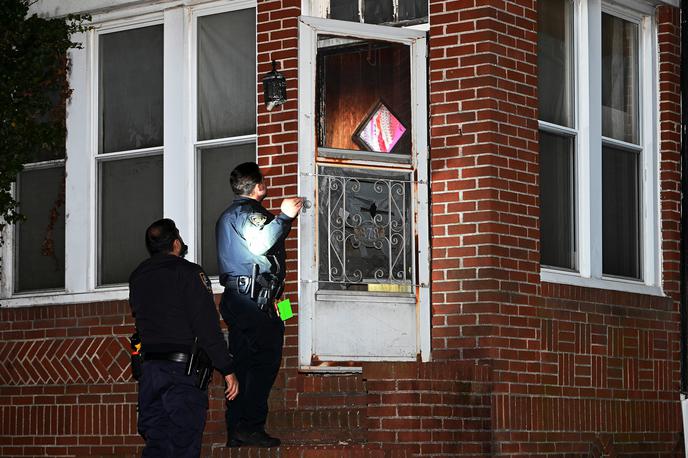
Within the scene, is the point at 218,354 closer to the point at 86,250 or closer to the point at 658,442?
the point at 86,250

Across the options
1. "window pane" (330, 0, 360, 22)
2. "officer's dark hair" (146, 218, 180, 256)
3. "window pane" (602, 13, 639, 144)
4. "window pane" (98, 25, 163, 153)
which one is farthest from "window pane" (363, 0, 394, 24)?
"officer's dark hair" (146, 218, 180, 256)

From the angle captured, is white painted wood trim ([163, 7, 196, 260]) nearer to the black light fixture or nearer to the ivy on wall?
the ivy on wall

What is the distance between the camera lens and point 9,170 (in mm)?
12352

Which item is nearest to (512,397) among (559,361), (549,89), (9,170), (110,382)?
(559,361)

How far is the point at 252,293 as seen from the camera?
1043 cm

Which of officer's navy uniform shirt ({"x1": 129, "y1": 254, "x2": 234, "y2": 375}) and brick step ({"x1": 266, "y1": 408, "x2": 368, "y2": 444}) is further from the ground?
officer's navy uniform shirt ({"x1": 129, "y1": 254, "x2": 234, "y2": 375})

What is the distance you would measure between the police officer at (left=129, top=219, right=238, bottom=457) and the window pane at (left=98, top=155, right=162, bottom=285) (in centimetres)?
336

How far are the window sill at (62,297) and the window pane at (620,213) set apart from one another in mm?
3783

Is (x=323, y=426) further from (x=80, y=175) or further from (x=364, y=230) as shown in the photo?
(x=80, y=175)

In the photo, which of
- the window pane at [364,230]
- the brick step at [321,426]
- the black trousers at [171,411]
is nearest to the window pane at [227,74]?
the window pane at [364,230]

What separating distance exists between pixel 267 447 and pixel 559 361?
8.30ft

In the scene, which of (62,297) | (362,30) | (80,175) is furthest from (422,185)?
(62,297)

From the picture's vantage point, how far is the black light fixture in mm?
11570

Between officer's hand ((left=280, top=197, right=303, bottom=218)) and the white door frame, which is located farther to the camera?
the white door frame
